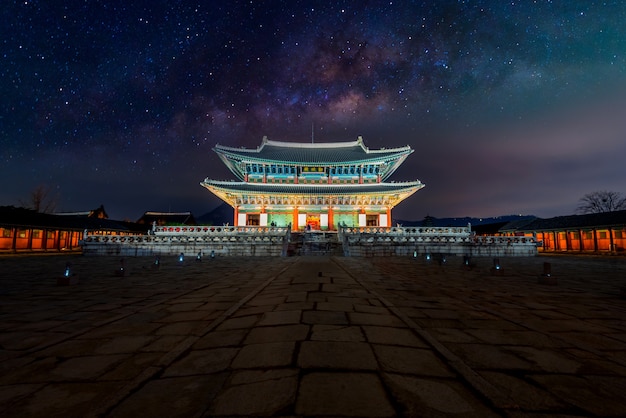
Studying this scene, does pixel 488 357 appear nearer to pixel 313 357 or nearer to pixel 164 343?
pixel 313 357

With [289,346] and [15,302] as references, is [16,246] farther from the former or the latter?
[289,346]

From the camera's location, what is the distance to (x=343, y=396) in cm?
175

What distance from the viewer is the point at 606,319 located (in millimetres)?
3871

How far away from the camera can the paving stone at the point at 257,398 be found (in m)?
1.59

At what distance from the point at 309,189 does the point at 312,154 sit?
7.16 metres

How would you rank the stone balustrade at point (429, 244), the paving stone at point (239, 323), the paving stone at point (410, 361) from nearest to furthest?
the paving stone at point (410, 361) < the paving stone at point (239, 323) < the stone balustrade at point (429, 244)

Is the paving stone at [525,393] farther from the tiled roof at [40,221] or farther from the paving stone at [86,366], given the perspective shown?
the tiled roof at [40,221]

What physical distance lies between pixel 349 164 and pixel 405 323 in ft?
95.2

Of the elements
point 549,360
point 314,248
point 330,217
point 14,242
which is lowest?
point 549,360

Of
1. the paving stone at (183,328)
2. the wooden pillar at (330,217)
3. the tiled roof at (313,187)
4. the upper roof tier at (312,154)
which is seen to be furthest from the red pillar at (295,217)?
the paving stone at (183,328)

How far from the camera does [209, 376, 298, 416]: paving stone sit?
159 cm

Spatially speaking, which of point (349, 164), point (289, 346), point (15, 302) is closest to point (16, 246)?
point (15, 302)

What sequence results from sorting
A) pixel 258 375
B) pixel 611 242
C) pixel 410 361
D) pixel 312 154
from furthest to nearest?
pixel 312 154, pixel 611 242, pixel 410 361, pixel 258 375

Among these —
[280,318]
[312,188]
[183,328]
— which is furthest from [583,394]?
[312,188]
